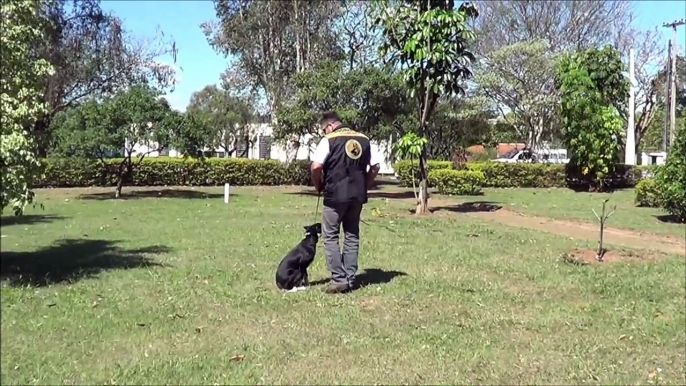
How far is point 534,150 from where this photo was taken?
37875 millimetres

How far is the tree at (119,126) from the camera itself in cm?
2055

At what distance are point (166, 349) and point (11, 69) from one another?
11.8 feet

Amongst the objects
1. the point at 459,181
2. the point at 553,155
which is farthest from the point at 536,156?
the point at 459,181

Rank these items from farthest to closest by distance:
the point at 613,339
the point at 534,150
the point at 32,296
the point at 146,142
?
the point at 534,150 → the point at 146,142 → the point at 32,296 → the point at 613,339

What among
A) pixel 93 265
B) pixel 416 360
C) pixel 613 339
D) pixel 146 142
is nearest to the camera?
pixel 416 360

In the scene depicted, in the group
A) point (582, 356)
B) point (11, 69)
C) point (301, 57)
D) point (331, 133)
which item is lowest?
point (582, 356)

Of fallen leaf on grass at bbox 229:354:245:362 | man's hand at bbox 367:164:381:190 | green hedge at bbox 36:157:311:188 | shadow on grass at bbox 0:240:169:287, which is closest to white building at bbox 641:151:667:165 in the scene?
green hedge at bbox 36:157:311:188

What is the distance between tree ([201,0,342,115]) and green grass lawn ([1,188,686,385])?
64.0 feet

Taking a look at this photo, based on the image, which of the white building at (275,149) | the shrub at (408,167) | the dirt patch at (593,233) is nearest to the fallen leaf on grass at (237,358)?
the dirt patch at (593,233)

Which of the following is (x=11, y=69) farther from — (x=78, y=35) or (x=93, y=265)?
(x=78, y=35)

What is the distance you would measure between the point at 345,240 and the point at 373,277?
3.16 feet

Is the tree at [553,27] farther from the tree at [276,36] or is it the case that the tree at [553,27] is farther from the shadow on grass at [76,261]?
the shadow on grass at [76,261]

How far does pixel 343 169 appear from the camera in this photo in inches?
274

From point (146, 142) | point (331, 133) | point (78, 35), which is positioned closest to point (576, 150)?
point (146, 142)
